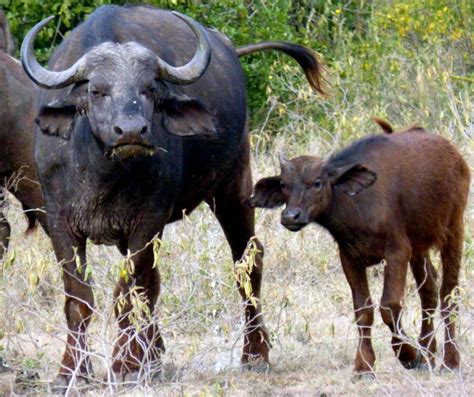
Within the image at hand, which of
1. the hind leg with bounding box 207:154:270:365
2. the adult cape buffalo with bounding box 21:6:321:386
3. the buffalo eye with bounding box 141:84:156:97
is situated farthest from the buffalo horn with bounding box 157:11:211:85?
the hind leg with bounding box 207:154:270:365

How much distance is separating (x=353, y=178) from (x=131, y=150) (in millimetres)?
1368

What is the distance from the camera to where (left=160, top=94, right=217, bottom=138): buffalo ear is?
708 cm

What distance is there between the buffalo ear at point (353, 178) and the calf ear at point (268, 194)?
0.31 metres

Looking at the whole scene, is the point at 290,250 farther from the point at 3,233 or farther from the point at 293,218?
the point at 293,218

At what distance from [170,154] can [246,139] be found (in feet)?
4.88

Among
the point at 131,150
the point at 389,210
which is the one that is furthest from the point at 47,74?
the point at 389,210

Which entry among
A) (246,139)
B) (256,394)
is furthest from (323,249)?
(256,394)

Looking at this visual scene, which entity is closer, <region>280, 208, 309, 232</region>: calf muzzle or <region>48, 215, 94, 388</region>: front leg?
<region>280, 208, 309, 232</region>: calf muzzle

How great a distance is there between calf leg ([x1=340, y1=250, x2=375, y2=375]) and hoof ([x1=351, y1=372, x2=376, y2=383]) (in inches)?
0.4

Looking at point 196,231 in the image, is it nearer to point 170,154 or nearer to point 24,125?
point 24,125

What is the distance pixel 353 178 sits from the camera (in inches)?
288

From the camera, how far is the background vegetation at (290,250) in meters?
7.26

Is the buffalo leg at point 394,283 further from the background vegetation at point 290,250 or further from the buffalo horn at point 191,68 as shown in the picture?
the buffalo horn at point 191,68

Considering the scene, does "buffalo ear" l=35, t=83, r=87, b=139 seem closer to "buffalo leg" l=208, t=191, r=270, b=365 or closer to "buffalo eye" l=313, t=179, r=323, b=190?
"buffalo eye" l=313, t=179, r=323, b=190
